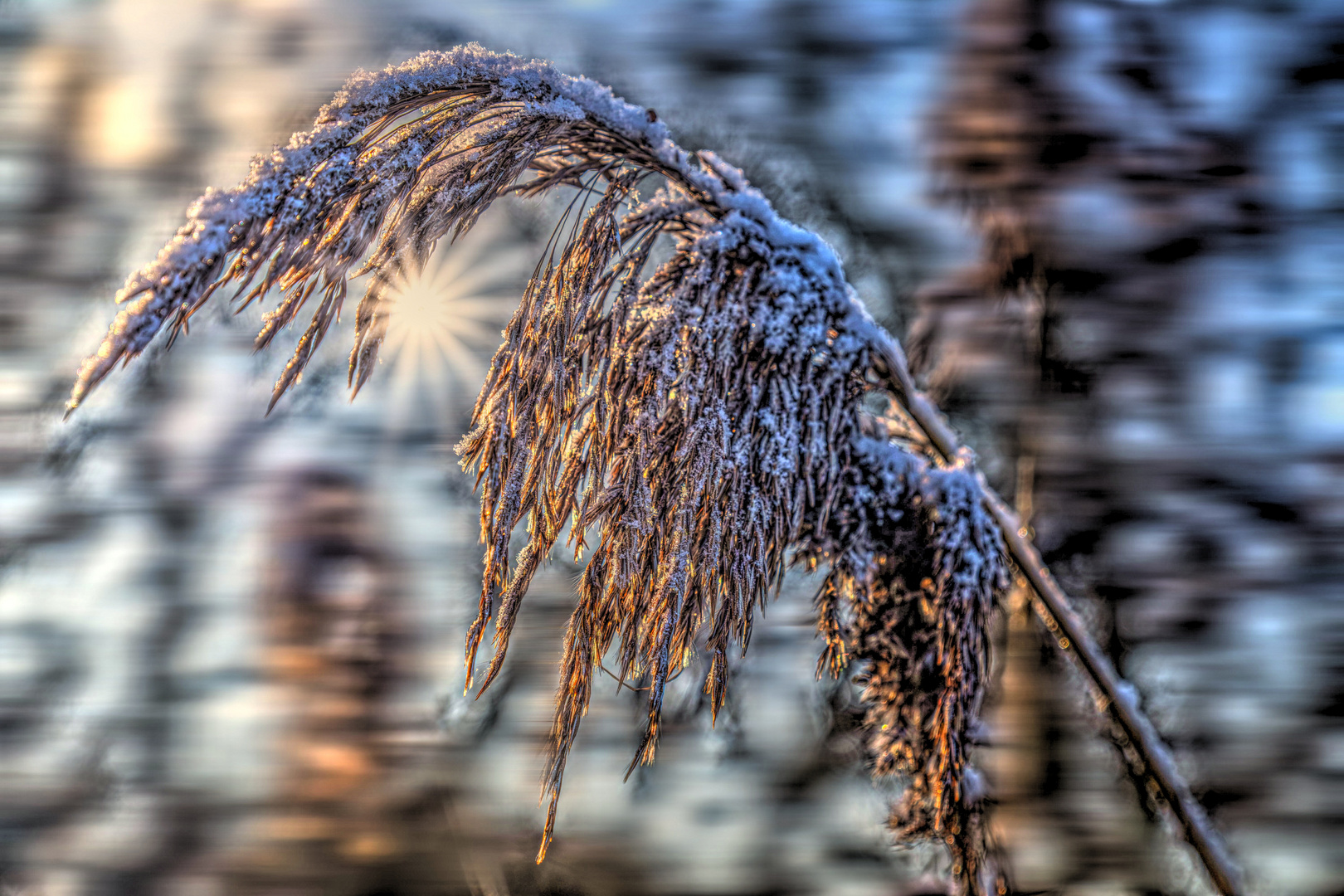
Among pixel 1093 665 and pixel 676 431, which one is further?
pixel 1093 665

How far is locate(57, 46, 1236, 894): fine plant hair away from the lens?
85 centimetres

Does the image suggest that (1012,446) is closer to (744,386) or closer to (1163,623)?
(1163,623)

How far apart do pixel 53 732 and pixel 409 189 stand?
201 inches

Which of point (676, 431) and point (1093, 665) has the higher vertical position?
point (676, 431)

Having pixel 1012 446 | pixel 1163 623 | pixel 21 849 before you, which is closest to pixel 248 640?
pixel 21 849

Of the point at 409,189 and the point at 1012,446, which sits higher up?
the point at 409,189

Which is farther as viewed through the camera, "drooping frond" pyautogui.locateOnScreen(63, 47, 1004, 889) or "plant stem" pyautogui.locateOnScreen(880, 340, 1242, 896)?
"plant stem" pyautogui.locateOnScreen(880, 340, 1242, 896)

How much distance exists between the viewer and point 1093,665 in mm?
994

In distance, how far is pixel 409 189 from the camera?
0.83 meters

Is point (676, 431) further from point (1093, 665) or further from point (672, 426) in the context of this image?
point (1093, 665)

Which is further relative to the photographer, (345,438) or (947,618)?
(345,438)

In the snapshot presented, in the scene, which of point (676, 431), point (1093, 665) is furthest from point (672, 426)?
point (1093, 665)

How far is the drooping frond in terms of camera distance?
2.81 feet

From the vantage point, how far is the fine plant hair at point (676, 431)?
854 mm
